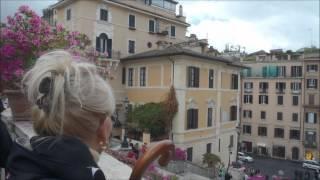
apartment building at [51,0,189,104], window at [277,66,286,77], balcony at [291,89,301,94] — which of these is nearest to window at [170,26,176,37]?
apartment building at [51,0,189,104]

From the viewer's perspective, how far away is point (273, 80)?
111 feet

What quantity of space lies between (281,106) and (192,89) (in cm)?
1940

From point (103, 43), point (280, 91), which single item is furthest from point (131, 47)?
point (280, 91)

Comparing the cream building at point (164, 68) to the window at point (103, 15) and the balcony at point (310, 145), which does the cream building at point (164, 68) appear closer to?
the window at point (103, 15)

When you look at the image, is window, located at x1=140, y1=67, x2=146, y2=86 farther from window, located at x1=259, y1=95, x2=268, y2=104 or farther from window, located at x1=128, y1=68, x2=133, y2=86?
window, located at x1=259, y1=95, x2=268, y2=104

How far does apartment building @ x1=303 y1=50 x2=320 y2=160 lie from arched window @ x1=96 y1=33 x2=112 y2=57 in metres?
20.2

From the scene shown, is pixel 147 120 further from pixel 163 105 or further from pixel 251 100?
pixel 251 100

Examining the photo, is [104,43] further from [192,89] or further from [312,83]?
[312,83]

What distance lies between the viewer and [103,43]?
746 inches

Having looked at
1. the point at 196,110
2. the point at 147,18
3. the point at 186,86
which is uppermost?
the point at 147,18

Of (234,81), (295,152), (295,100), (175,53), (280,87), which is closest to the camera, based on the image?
(175,53)

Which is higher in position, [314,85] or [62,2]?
[62,2]

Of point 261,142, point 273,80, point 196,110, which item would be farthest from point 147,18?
point 261,142

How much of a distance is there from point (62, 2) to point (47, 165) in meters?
19.9
